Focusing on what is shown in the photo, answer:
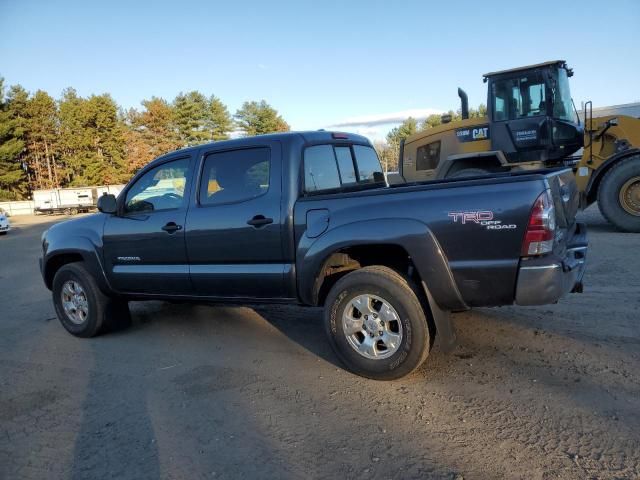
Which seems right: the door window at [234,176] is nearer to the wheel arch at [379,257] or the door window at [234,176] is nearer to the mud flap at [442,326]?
the wheel arch at [379,257]

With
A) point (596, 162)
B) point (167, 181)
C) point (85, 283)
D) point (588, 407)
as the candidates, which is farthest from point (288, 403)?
point (596, 162)

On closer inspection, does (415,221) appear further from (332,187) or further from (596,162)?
(596,162)

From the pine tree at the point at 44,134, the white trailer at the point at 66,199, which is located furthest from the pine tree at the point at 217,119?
the white trailer at the point at 66,199

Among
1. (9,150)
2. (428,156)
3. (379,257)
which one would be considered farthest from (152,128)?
(379,257)

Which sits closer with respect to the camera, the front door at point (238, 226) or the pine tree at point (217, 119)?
the front door at point (238, 226)

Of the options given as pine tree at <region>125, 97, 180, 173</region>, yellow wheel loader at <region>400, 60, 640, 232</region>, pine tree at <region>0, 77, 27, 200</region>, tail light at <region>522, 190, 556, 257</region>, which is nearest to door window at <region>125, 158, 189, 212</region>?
tail light at <region>522, 190, 556, 257</region>

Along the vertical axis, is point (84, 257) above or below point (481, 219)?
below

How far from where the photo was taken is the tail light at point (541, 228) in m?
3.43

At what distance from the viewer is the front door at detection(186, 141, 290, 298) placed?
452 centimetres

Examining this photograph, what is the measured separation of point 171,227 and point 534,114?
8615 millimetres

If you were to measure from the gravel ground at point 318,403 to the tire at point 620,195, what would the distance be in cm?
517

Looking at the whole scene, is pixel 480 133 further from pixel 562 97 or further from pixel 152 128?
pixel 152 128

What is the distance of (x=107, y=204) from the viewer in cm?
552

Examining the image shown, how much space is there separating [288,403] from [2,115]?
55.3 meters
